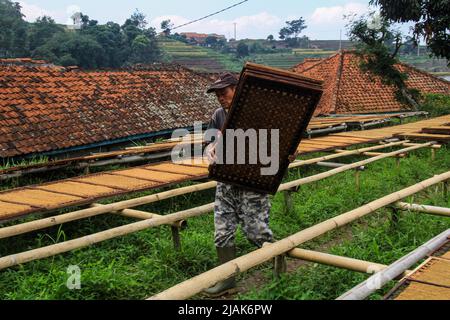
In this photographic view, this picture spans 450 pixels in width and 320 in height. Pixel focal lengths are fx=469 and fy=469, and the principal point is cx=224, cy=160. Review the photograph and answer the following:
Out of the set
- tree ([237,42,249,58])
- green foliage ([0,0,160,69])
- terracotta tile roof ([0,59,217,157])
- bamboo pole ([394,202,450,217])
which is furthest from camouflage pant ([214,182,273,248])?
tree ([237,42,249,58])

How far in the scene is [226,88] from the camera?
10.5ft

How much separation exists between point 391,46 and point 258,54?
44.8 metres

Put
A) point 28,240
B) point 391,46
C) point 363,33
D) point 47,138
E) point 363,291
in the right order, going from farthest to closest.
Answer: point 391,46, point 363,33, point 47,138, point 28,240, point 363,291

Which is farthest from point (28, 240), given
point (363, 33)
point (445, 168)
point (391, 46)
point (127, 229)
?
point (391, 46)

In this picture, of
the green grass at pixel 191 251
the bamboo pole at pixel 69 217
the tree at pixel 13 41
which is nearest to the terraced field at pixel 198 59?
the tree at pixel 13 41

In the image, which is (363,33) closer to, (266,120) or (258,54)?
(266,120)

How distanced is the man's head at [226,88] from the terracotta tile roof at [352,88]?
48.6 ft

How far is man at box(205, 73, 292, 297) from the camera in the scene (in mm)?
3311

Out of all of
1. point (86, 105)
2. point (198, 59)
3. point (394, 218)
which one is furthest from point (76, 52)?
point (394, 218)

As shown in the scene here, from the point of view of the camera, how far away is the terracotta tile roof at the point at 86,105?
9.48 metres

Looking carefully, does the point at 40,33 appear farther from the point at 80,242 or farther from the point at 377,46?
the point at 80,242

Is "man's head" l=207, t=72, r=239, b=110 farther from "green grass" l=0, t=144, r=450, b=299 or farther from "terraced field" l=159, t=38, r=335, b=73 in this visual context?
"terraced field" l=159, t=38, r=335, b=73

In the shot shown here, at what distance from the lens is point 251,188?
3.24m

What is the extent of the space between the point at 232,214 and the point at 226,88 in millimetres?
901
